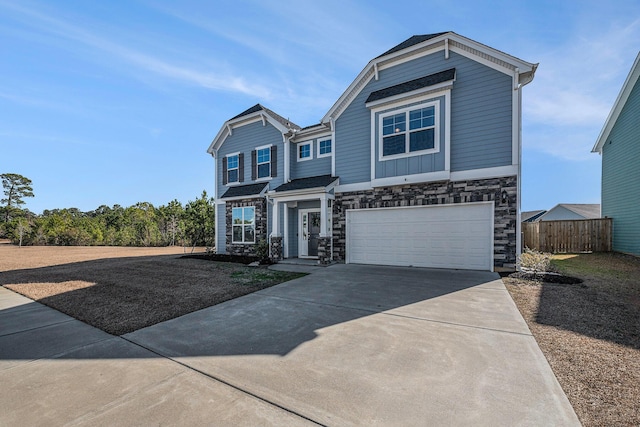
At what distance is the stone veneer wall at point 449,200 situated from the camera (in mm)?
8578

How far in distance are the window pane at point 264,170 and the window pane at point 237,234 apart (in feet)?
9.97

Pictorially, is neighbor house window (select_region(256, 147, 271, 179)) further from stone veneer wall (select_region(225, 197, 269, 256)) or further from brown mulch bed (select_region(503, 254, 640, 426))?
brown mulch bed (select_region(503, 254, 640, 426))

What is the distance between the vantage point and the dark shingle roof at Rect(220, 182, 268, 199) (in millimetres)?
13984

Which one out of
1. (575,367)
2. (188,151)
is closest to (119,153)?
(188,151)

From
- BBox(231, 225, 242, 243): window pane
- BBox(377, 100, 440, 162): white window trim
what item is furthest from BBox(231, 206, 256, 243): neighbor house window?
Answer: BBox(377, 100, 440, 162): white window trim

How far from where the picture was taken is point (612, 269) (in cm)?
931

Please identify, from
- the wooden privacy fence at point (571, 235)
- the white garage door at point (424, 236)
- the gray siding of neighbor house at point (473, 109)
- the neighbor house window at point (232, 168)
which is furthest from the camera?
the neighbor house window at point (232, 168)

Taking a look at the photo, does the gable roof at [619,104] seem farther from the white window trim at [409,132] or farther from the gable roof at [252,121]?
the gable roof at [252,121]

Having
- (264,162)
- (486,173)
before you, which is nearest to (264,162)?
(264,162)

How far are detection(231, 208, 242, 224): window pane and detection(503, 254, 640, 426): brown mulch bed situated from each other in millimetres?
11876

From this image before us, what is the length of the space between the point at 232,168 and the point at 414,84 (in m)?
10.3

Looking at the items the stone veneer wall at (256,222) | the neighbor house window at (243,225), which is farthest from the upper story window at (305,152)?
the neighbor house window at (243,225)

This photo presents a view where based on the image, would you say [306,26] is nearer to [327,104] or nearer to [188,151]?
[327,104]

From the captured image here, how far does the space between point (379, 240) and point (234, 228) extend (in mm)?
8196
